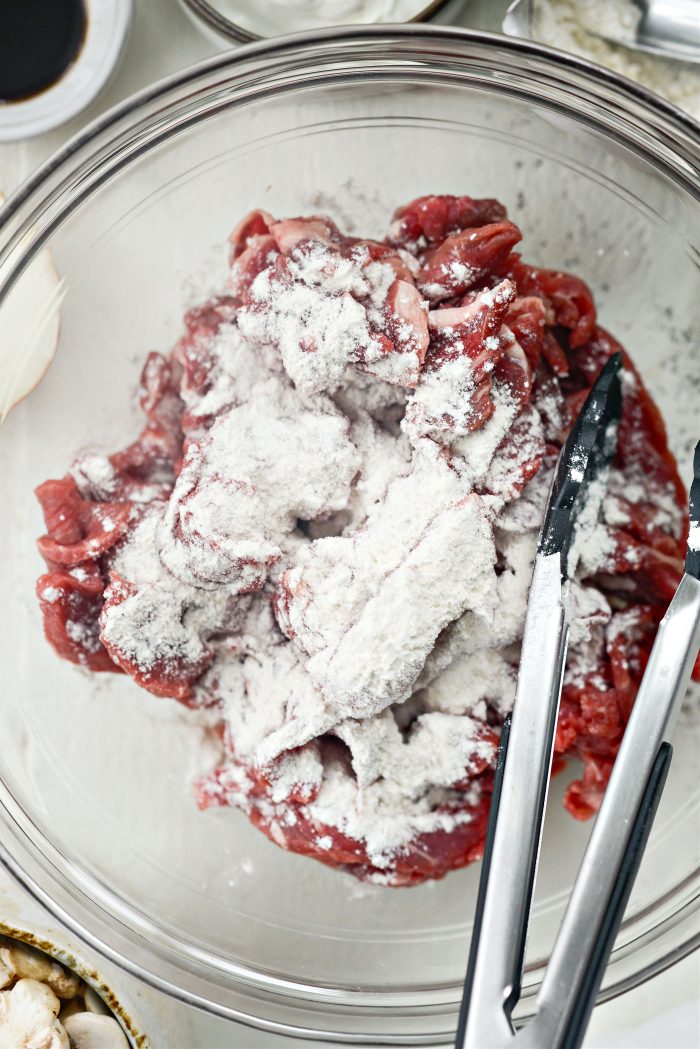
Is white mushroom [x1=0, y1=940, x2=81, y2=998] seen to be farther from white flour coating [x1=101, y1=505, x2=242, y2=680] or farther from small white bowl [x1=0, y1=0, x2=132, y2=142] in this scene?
small white bowl [x1=0, y1=0, x2=132, y2=142]

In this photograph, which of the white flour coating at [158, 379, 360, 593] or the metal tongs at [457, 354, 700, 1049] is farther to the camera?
the white flour coating at [158, 379, 360, 593]

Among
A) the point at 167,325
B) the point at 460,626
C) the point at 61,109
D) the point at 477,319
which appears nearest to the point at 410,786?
the point at 460,626

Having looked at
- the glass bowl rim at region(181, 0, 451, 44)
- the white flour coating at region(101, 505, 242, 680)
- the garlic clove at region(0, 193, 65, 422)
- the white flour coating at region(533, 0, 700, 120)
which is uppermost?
the white flour coating at region(533, 0, 700, 120)

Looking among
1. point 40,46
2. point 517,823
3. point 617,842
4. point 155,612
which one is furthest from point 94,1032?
point 40,46

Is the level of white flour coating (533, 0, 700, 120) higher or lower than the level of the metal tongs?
higher

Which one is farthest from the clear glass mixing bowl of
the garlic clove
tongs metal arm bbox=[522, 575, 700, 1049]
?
tongs metal arm bbox=[522, 575, 700, 1049]

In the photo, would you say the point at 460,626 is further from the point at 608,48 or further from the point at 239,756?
the point at 608,48

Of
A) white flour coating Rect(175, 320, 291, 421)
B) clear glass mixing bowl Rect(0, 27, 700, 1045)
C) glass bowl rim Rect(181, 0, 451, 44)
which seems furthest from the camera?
glass bowl rim Rect(181, 0, 451, 44)

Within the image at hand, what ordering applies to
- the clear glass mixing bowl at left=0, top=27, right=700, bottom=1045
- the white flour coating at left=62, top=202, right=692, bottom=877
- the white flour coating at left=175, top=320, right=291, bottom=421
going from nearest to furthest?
the white flour coating at left=62, top=202, right=692, bottom=877 < the white flour coating at left=175, top=320, right=291, bottom=421 < the clear glass mixing bowl at left=0, top=27, right=700, bottom=1045

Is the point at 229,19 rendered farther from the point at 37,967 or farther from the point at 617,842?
the point at 37,967
